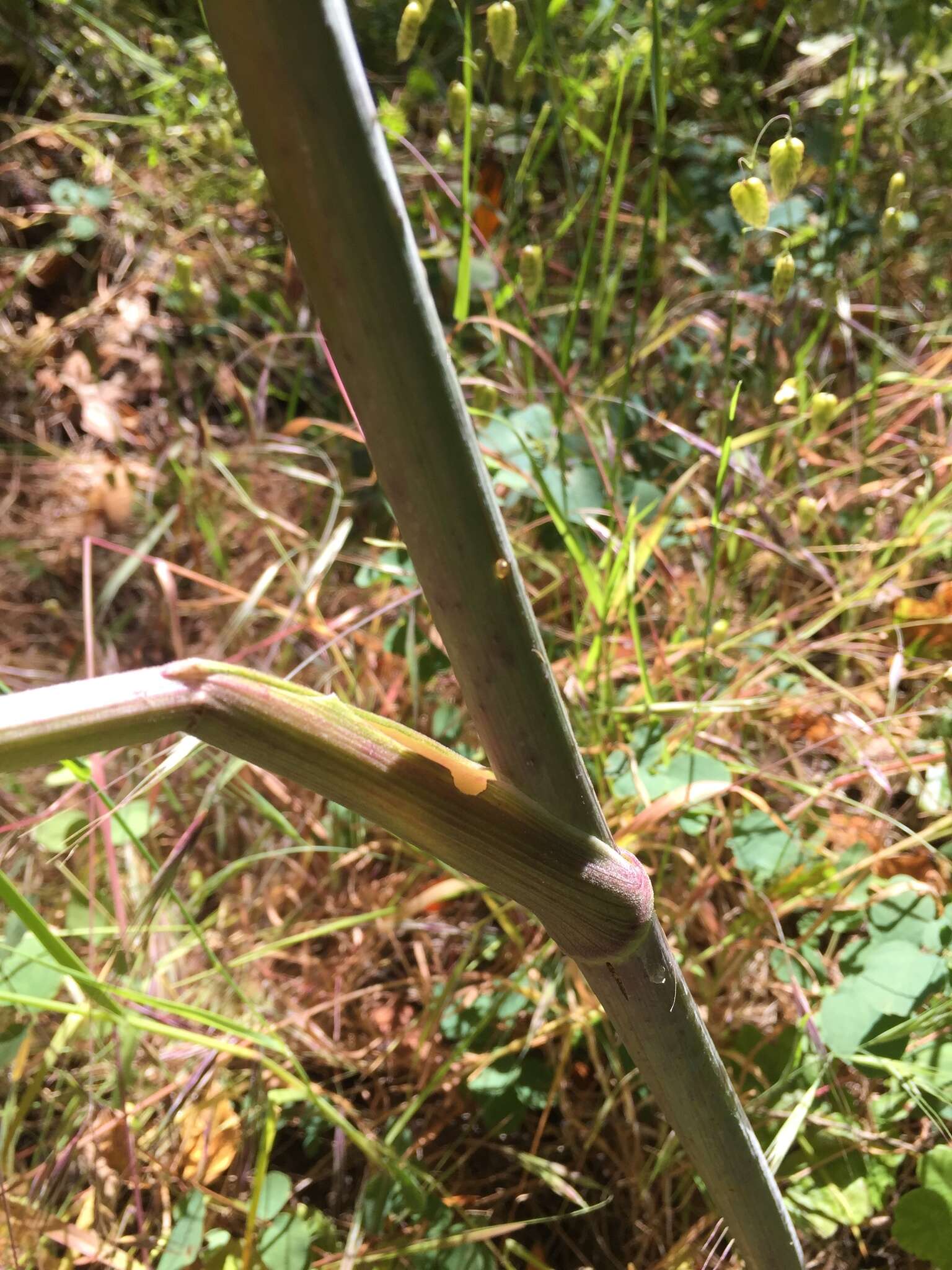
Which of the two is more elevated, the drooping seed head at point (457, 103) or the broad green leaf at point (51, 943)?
the drooping seed head at point (457, 103)

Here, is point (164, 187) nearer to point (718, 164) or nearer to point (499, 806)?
point (718, 164)

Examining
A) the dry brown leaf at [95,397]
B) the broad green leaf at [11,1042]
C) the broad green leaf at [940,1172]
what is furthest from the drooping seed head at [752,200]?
the dry brown leaf at [95,397]

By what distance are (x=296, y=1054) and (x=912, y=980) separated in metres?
0.58

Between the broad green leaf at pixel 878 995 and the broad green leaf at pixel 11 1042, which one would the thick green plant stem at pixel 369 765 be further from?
the broad green leaf at pixel 11 1042

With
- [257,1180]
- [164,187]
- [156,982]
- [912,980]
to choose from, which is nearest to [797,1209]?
[912,980]

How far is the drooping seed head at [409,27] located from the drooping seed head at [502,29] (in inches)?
2.8

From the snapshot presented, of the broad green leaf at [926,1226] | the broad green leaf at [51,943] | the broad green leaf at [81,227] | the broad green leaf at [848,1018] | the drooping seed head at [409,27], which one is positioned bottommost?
the broad green leaf at [926,1226]

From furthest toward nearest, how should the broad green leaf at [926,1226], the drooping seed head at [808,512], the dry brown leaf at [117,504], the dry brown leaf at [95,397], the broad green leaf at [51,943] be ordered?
the dry brown leaf at [95,397] < the dry brown leaf at [117,504] < the drooping seed head at [808,512] < the broad green leaf at [926,1226] < the broad green leaf at [51,943]

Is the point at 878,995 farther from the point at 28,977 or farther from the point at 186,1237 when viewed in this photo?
the point at 28,977

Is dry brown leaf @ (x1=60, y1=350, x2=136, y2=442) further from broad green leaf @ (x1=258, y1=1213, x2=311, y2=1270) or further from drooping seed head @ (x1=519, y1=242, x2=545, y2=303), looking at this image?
broad green leaf @ (x1=258, y1=1213, x2=311, y2=1270)

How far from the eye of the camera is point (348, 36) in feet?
0.75

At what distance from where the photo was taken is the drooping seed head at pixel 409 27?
611 millimetres

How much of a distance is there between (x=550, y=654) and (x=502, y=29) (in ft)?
1.87

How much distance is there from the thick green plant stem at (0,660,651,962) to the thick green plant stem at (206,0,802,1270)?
0.9 inches
